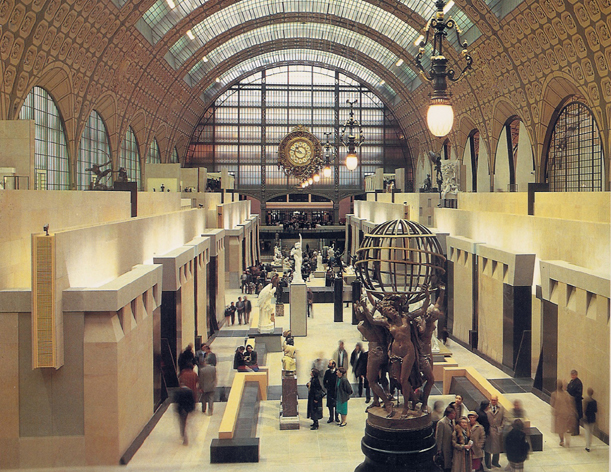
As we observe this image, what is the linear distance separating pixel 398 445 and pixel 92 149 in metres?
28.0

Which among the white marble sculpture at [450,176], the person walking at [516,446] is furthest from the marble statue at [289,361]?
the white marble sculpture at [450,176]

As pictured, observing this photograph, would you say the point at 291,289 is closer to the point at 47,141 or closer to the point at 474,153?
the point at 47,141

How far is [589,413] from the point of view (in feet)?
33.9

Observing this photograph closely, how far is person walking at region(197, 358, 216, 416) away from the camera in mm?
12055

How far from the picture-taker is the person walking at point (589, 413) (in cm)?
1005

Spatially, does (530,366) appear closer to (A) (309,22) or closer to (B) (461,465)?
(B) (461,465)

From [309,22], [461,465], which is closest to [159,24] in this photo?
[309,22]

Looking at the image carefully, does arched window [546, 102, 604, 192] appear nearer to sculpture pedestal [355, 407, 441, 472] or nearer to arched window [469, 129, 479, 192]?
arched window [469, 129, 479, 192]

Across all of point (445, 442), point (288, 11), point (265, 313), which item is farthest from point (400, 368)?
point (288, 11)

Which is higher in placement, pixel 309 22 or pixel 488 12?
pixel 309 22

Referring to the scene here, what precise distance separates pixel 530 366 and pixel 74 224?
984cm

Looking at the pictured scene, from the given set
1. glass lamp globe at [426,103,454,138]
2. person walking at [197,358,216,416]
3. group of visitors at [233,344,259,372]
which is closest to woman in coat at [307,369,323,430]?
person walking at [197,358,216,416]

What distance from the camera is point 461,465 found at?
8.52 meters

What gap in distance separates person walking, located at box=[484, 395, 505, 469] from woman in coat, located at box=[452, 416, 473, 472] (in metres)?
0.71
